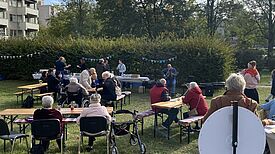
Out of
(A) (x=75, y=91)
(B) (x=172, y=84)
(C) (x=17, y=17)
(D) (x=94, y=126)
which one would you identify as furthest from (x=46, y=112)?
(C) (x=17, y=17)

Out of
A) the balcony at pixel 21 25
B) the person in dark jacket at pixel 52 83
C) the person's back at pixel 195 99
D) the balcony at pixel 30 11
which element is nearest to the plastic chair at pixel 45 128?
the person's back at pixel 195 99

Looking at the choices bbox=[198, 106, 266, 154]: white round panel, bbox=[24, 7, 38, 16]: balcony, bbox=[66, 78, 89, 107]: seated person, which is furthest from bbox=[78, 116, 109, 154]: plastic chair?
bbox=[24, 7, 38, 16]: balcony

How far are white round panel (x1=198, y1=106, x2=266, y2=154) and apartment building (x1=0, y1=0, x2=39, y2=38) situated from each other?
180ft

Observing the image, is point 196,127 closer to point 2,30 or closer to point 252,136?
point 252,136

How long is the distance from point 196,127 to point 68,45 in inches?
568

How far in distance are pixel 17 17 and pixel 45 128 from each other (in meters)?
57.4

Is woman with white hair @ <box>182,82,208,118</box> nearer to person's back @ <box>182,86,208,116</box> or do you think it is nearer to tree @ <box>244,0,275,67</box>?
person's back @ <box>182,86,208,116</box>

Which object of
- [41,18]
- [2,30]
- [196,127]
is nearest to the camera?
[196,127]

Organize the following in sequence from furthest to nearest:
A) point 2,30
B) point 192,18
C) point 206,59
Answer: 1. point 2,30
2. point 192,18
3. point 206,59

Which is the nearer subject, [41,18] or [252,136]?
[252,136]

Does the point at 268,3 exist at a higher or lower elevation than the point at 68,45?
higher

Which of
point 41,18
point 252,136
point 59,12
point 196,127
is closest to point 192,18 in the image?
point 59,12

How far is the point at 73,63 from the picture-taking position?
70.0ft

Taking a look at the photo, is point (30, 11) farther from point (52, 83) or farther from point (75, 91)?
point (75, 91)
